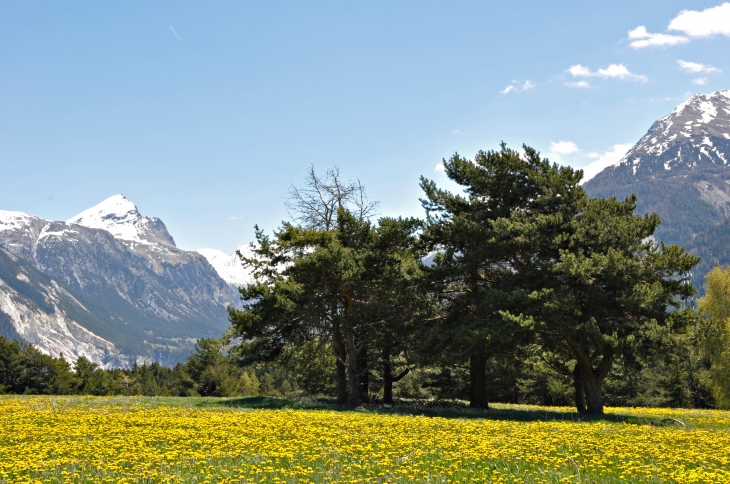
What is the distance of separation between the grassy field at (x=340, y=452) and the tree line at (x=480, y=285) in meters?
8.67

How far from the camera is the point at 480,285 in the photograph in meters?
32.2

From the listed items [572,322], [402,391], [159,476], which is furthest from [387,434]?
[402,391]

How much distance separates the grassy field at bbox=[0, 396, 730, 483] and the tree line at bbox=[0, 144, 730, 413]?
867 cm

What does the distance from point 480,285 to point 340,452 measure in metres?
21.0

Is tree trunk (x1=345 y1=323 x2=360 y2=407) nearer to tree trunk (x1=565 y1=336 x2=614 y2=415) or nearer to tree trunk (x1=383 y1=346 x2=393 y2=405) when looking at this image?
Result: tree trunk (x1=383 y1=346 x2=393 y2=405)

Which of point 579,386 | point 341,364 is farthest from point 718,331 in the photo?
point 341,364

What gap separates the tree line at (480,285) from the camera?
26625mm

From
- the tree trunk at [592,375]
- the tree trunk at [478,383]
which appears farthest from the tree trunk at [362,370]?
the tree trunk at [592,375]

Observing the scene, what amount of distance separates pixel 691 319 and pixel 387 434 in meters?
19.0

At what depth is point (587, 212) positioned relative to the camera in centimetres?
2872

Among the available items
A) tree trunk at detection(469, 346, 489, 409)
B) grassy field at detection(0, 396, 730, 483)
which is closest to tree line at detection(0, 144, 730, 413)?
tree trunk at detection(469, 346, 489, 409)

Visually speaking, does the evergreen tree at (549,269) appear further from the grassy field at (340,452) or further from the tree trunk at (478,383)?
the grassy field at (340,452)

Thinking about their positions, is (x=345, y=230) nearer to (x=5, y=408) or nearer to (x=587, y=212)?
(x=587, y=212)

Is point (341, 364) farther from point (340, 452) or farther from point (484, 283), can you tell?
point (340, 452)
